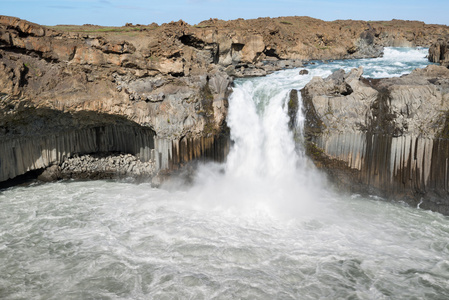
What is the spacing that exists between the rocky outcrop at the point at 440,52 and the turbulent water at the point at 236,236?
15515 mm

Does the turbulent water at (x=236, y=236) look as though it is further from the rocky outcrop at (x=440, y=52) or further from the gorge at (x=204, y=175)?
the rocky outcrop at (x=440, y=52)

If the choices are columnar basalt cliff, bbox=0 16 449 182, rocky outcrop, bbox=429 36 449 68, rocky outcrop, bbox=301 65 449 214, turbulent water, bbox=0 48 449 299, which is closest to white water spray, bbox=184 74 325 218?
turbulent water, bbox=0 48 449 299

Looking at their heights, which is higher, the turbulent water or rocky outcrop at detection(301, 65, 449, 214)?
rocky outcrop at detection(301, 65, 449, 214)

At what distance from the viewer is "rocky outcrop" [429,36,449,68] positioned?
2814cm

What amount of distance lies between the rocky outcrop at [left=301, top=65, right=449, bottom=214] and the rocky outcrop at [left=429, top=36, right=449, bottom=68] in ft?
36.5

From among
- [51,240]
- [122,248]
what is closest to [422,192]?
[122,248]

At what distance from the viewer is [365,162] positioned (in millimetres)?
18219

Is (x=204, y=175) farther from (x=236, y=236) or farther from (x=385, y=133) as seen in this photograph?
(x=385, y=133)

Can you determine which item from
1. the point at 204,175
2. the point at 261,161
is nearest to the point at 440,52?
the point at 261,161

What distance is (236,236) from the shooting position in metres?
14.0

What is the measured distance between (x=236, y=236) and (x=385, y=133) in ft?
30.6

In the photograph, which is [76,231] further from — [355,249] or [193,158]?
[355,249]

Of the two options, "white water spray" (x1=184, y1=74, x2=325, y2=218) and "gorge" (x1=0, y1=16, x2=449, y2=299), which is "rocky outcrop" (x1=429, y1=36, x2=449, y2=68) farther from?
"white water spray" (x1=184, y1=74, x2=325, y2=218)

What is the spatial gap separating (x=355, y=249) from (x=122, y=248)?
8441mm
